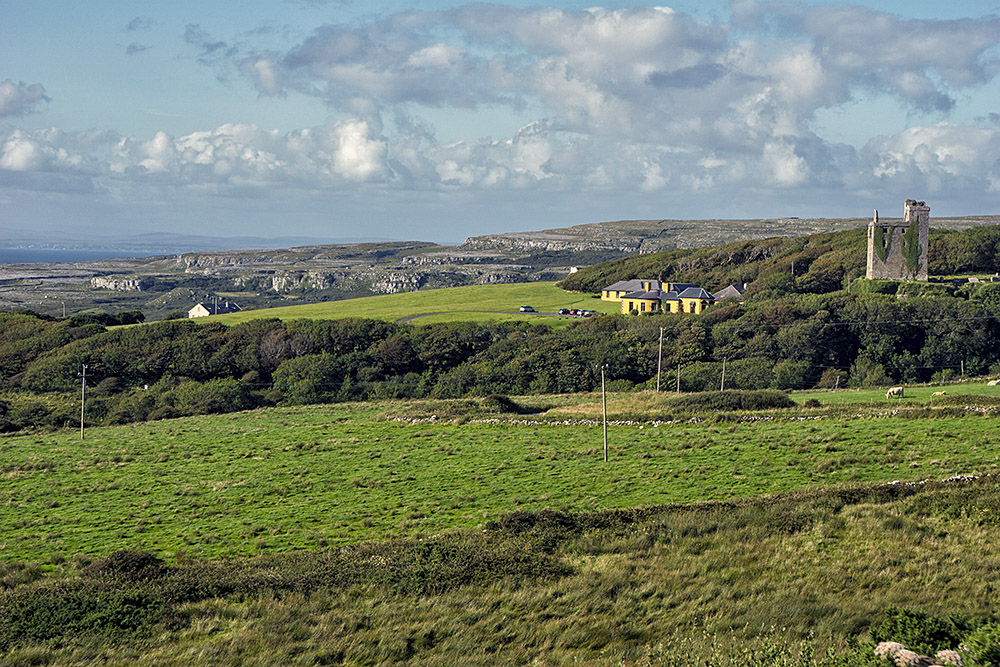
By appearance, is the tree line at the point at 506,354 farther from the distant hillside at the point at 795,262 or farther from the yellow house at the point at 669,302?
the distant hillside at the point at 795,262

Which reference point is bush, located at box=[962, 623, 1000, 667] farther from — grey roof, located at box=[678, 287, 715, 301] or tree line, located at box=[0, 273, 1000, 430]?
grey roof, located at box=[678, 287, 715, 301]

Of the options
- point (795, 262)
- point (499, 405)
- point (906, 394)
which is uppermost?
point (795, 262)

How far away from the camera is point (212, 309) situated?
13388cm

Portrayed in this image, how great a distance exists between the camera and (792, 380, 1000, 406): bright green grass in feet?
135

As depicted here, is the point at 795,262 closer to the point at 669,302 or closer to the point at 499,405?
the point at 669,302

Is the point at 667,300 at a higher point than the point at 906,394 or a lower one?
higher

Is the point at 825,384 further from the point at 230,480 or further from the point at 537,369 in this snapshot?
the point at 230,480

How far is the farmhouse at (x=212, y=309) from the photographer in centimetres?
13050

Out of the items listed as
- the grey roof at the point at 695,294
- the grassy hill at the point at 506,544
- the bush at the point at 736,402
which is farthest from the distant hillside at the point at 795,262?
the grassy hill at the point at 506,544

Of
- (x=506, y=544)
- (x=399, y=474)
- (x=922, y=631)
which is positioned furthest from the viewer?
(x=399, y=474)

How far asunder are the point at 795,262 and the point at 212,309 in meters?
90.5

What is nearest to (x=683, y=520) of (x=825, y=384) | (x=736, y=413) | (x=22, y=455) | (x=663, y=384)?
(x=736, y=413)

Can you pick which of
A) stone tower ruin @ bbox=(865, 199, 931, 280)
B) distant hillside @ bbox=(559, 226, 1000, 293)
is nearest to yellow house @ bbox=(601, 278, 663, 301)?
distant hillside @ bbox=(559, 226, 1000, 293)

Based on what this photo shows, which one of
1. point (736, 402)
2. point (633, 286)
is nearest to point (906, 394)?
point (736, 402)
